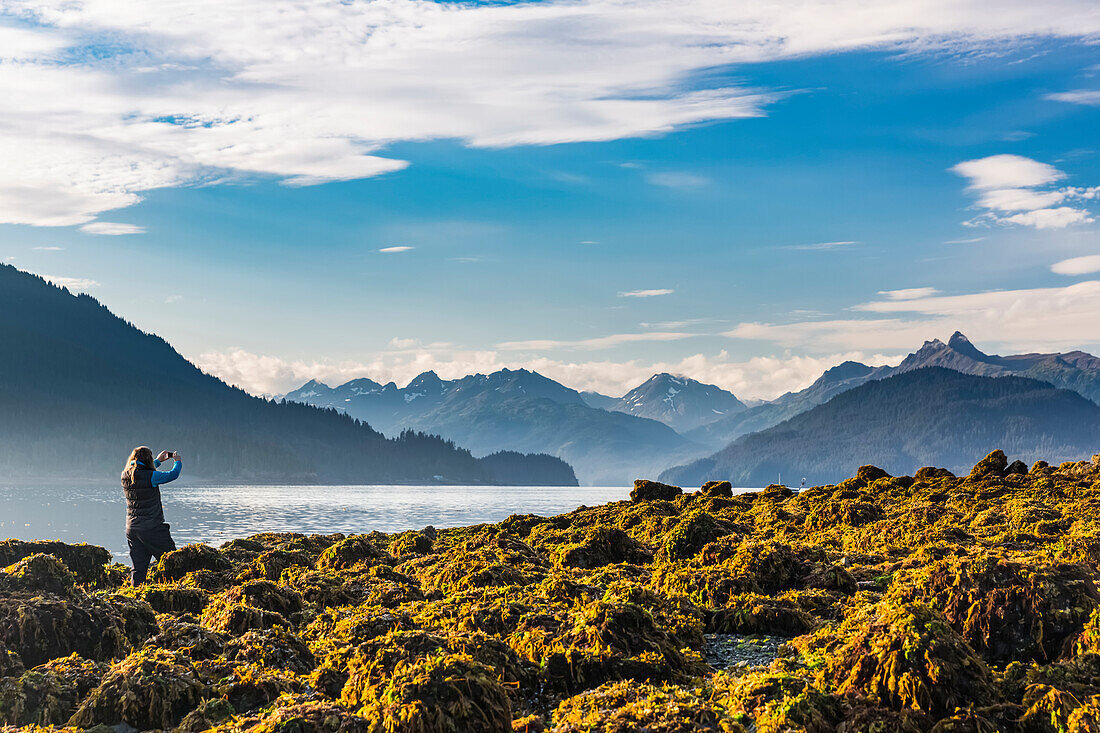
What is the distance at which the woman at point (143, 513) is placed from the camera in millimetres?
18328

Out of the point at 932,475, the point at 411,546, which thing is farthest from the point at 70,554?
the point at 932,475

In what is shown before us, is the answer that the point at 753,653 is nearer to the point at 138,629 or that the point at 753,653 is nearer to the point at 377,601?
the point at 377,601

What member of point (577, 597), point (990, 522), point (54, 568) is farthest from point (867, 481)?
point (54, 568)

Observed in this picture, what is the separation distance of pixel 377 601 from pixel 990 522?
17090 mm

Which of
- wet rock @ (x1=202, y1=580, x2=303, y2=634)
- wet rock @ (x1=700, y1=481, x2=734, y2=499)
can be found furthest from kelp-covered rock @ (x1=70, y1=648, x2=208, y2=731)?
wet rock @ (x1=700, y1=481, x2=734, y2=499)

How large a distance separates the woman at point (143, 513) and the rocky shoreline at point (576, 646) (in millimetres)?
1321

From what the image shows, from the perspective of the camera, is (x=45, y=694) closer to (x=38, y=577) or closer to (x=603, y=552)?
(x=38, y=577)

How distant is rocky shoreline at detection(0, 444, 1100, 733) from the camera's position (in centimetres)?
779

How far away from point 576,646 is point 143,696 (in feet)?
16.5

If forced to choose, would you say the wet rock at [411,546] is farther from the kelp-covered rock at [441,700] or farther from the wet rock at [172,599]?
the kelp-covered rock at [441,700]

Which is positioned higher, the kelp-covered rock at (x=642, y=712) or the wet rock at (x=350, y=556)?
the kelp-covered rock at (x=642, y=712)

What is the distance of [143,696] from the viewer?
27.3 ft

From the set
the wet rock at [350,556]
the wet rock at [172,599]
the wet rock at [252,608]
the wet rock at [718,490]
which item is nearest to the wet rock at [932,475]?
the wet rock at [718,490]

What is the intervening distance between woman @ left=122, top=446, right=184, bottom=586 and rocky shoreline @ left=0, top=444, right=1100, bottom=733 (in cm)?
132
